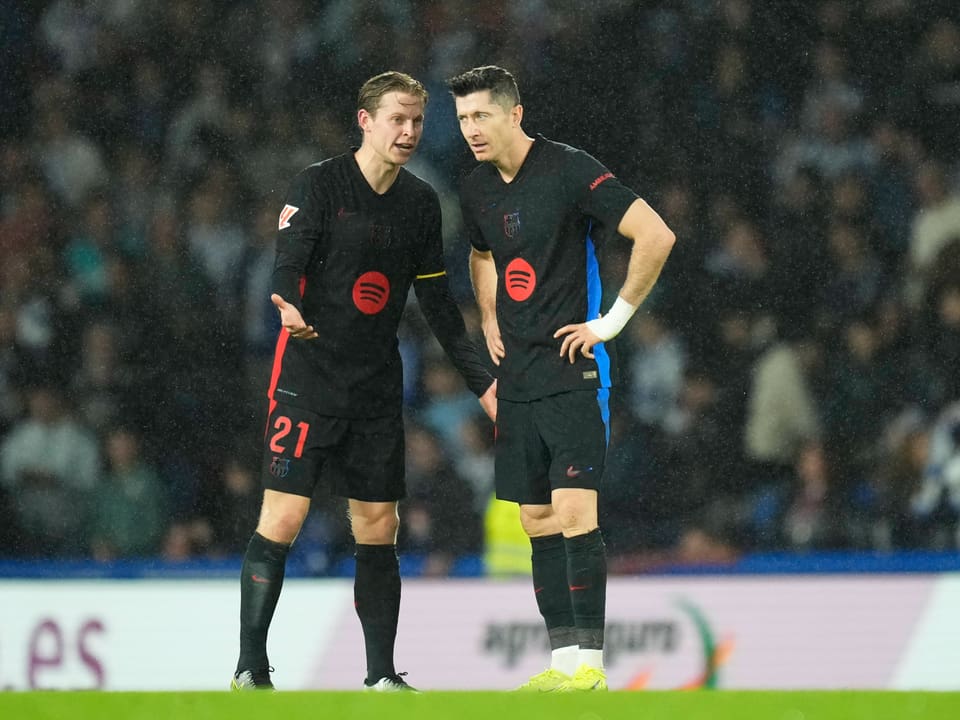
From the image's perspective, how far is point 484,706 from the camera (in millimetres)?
3299

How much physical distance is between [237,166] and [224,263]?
545 millimetres

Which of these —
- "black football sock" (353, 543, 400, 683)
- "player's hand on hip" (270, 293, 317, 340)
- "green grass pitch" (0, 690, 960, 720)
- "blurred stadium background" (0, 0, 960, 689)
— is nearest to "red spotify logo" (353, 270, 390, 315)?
"player's hand on hip" (270, 293, 317, 340)

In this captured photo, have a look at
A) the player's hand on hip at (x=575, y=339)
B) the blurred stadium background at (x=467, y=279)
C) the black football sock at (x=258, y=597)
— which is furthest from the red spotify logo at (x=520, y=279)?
the blurred stadium background at (x=467, y=279)

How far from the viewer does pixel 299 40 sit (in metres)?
8.14

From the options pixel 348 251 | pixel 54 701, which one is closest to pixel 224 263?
pixel 348 251

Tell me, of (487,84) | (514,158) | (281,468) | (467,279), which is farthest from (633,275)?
(467,279)

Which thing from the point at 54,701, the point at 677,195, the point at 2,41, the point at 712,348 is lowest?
the point at 54,701

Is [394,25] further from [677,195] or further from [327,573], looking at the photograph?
[327,573]

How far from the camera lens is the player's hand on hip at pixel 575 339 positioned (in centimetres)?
427

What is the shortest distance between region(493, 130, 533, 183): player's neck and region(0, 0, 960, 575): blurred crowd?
8.78 ft

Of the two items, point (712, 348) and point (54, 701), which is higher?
point (712, 348)

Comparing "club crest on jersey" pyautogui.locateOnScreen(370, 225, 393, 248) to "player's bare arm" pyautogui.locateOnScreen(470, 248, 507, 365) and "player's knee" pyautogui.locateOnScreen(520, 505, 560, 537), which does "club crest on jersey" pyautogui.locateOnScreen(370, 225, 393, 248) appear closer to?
"player's bare arm" pyautogui.locateOnScreen(470, 248, 507, 365)

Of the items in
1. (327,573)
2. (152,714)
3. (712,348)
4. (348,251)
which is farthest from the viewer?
(712,348)

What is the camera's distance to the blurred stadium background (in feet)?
23.6
